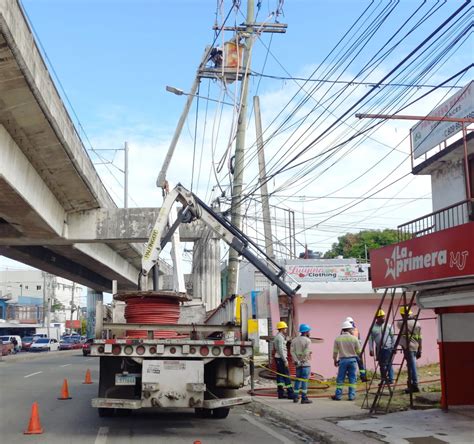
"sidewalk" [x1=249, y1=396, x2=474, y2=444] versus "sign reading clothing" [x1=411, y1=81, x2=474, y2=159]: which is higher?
→ "sign reading clothing" [x1=411, y1=81, x2=474, y2=159]

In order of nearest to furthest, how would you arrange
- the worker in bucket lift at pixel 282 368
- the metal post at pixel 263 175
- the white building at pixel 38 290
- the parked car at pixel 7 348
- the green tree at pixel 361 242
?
1. the worker in bucket lift at pixel 282 368
2. the metal post at pixel 263 175
3. the parked car at pixel 7 348
4. the green tree at pixel 361 242
5. the white building at pixel 38 290

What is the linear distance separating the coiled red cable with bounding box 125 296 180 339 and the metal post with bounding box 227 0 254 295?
7705mm

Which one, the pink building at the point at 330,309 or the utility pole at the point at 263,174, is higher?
the utility pole at the point at 263,174

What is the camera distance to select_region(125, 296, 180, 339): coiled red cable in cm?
1147

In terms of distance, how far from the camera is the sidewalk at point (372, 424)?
352 inches

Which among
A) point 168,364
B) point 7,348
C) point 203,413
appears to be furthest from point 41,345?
point 168,364

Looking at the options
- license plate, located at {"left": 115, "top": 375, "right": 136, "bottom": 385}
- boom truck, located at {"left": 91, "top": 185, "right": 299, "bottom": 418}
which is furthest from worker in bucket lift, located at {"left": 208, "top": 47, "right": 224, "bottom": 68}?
license plate, located at {"left": 115, "top": 375, "right": 136, "bottom": 385}

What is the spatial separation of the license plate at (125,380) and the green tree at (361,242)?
207 feet

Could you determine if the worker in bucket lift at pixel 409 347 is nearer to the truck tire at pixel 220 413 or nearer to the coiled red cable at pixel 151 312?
the truck tire at pixel 220 413

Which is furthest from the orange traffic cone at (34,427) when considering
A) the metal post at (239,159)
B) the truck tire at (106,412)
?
the metal post at (239,159)

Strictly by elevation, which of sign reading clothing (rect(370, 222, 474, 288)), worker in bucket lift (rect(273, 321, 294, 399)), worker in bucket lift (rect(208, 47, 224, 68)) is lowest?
worker in bucket lift (rect(273, 321, 294, 399))

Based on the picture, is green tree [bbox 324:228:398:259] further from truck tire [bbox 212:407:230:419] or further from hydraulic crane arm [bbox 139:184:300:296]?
truck tire [bbox 212:407:230:419]

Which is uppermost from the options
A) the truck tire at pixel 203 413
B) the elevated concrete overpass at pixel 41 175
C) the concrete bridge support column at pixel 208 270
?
the elevated concrete overpass at pixel 41 175

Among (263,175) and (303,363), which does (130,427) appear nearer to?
→ (303,363)
